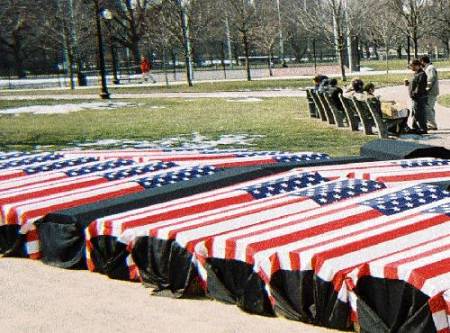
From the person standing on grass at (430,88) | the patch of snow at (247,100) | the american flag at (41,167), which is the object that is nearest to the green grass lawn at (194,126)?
the patch of snow at (247,100)

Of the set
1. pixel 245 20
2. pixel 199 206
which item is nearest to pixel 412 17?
pixel 245 20

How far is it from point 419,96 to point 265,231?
30.6 feet

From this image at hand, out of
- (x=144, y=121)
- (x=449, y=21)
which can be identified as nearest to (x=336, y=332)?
(x=144, y=121)

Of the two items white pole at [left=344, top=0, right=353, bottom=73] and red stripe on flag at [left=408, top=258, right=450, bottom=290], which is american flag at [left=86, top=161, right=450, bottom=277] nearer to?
red stripe on flag at [left=408, top=258, right=450, bottom=290]

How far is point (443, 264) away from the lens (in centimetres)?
530

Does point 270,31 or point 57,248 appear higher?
point 270,31

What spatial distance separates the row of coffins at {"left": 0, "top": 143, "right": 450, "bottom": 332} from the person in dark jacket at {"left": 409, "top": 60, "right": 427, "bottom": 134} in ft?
15.4

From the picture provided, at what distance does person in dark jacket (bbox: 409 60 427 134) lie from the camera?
15.0 meters

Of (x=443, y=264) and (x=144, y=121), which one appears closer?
(x=443, y=264)

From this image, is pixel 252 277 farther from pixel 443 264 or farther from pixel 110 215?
pixel 110 215

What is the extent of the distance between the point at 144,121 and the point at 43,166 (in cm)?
1000

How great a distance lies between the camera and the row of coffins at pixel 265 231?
17.6 ft

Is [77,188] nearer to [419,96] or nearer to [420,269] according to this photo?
[420,269]

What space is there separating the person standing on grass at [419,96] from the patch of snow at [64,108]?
13.5 meters
